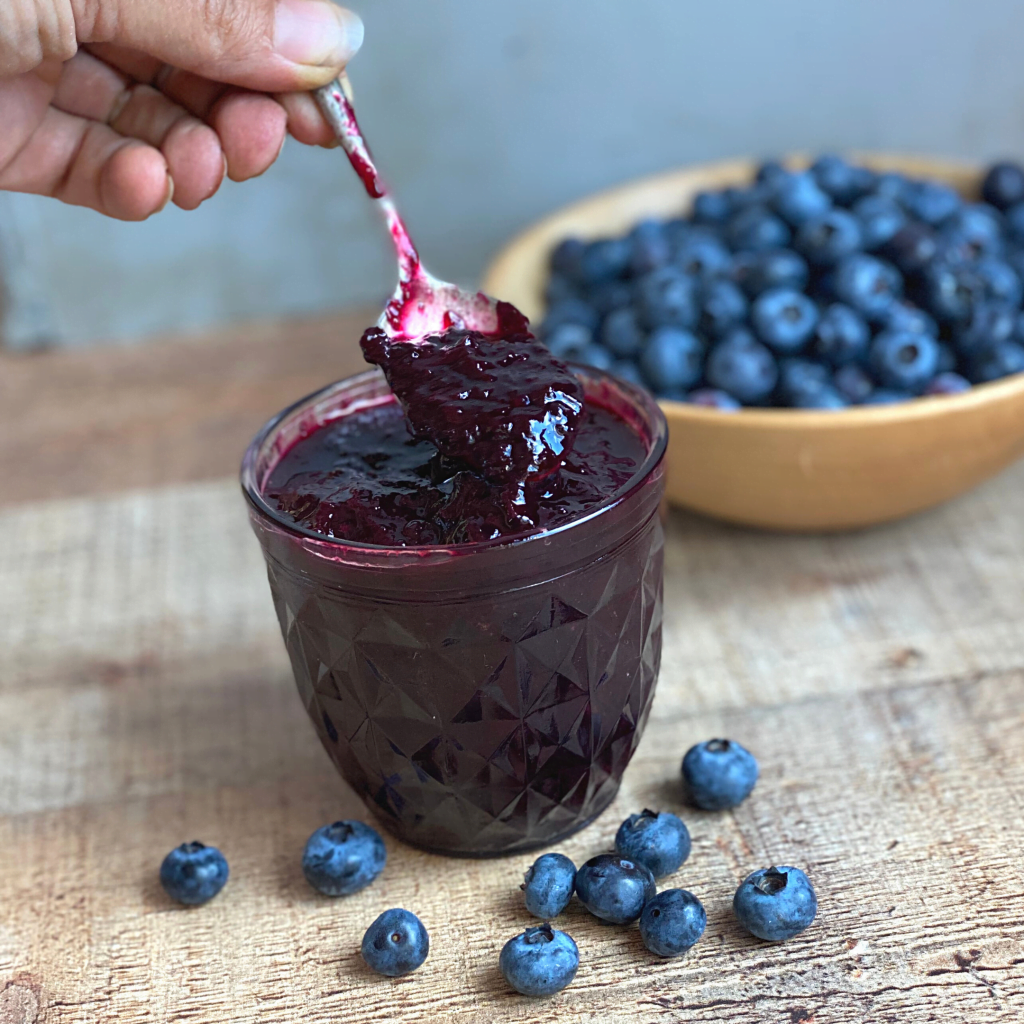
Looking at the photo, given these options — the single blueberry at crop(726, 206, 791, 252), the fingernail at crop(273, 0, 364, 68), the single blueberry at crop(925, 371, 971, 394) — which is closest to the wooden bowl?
the single blueberry at crop(925, 371, 971, 394)

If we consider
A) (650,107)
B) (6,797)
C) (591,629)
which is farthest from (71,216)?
(591,629)

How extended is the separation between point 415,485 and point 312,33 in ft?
1.59

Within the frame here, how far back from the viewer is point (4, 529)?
184 cm

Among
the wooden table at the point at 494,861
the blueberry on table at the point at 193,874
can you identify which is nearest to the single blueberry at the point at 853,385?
the wooden table at the point at 494,861

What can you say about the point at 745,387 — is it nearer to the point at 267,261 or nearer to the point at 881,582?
the point at 881,582

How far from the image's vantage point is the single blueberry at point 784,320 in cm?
166

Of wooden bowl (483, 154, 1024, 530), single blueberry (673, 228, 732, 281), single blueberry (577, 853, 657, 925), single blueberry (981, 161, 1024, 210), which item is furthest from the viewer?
single blueberry (981, 161, 1024, 210)

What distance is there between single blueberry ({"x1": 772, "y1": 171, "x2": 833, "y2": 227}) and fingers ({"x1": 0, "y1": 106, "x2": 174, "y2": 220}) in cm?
97

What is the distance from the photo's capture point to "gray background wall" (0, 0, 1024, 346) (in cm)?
234

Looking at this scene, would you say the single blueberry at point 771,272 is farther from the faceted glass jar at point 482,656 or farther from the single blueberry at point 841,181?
the faceted glass jar at point 482,656

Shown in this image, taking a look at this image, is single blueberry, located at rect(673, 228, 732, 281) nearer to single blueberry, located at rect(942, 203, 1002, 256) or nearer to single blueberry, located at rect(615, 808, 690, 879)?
single blueberry, located at rect(942, 203, 1002, 256)

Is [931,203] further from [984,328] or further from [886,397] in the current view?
[886,397]

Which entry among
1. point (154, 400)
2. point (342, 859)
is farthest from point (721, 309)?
point (154, 400)

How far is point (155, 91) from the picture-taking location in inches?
55.6
